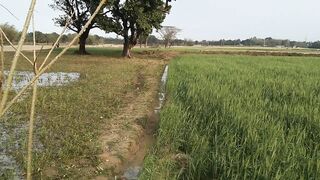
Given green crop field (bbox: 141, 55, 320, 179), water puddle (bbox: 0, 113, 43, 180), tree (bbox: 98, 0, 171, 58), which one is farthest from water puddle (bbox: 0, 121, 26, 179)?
tree (bbox: 98, 0, 171, 58)

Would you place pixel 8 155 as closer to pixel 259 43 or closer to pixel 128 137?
pixel 128 137

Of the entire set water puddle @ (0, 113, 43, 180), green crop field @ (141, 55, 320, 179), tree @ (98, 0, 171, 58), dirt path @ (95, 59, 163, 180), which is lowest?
dirt path @ (95, 59, 163, 180)

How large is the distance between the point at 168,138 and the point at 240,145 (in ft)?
4.51

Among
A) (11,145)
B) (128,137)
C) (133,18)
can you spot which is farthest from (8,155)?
(133,18)

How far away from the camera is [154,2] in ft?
103

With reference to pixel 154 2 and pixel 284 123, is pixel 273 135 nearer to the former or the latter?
pixel 284 123

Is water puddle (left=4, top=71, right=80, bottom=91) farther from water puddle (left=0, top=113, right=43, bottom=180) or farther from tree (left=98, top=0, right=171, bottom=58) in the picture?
tree (left=98, top=0, right=171, bottom=58)

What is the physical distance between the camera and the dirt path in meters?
5.86

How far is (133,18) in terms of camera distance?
101ft

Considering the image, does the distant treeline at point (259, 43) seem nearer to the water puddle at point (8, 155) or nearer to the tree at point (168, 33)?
the tree at point (168, 33)

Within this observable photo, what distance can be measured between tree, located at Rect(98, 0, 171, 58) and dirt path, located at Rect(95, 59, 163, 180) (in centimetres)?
1974

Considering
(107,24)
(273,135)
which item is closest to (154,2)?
(107,24)

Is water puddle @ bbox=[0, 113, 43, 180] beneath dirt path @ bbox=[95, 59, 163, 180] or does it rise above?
above

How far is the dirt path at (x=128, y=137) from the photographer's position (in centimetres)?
586
